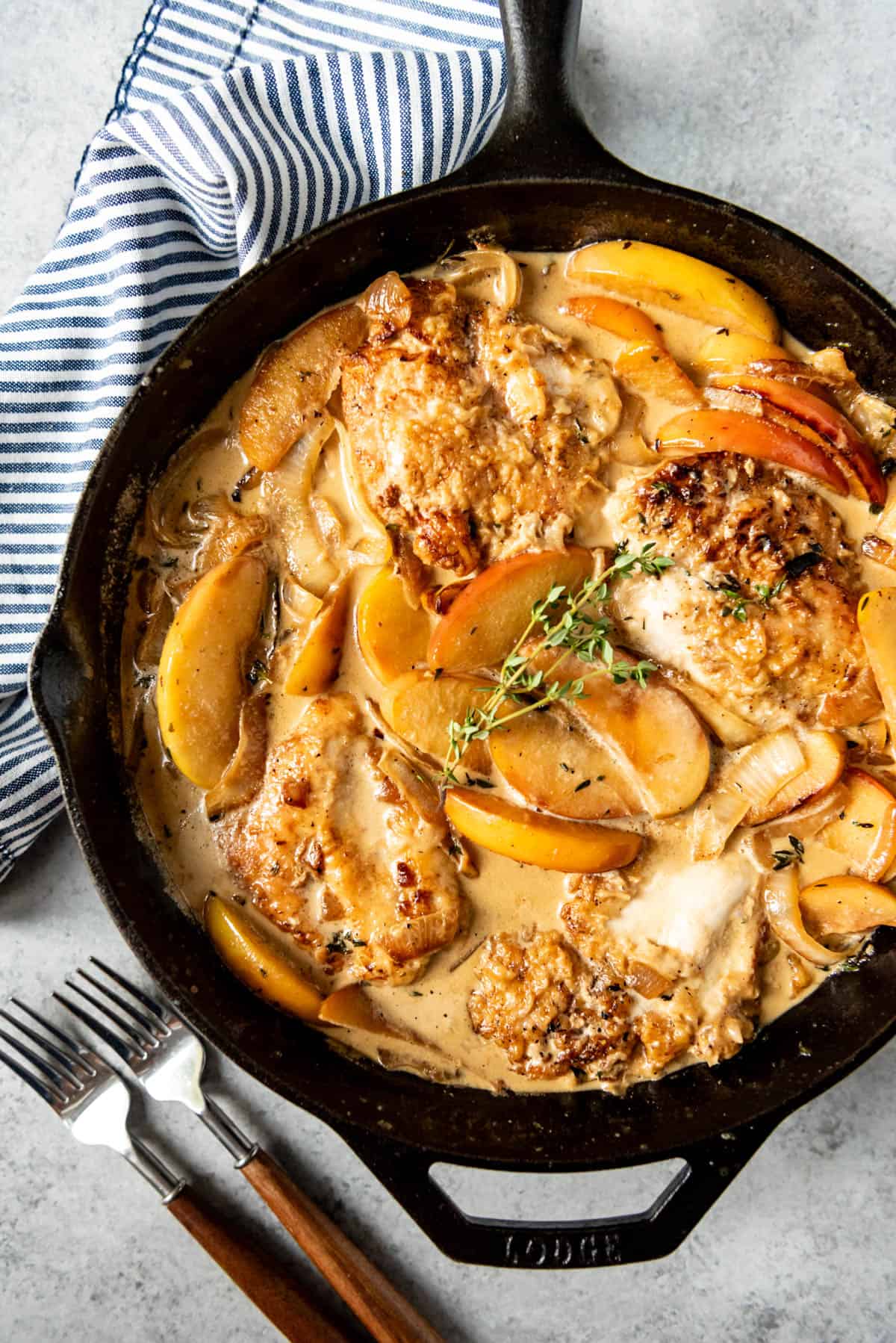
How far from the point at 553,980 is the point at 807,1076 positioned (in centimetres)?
61

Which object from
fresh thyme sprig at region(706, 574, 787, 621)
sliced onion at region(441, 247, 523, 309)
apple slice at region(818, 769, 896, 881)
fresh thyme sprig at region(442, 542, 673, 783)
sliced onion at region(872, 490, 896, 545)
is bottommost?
apple slice at region(818, 769, 896, 881)

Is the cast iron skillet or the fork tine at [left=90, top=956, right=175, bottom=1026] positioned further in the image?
the fork tine at [left=90, top=956, right=175, bottom=1026]

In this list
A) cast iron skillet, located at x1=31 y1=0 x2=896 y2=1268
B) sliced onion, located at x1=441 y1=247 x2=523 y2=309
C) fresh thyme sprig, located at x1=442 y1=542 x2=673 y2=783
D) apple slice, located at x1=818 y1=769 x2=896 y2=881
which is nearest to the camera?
fresh thyme sprig, located at x1=442 y1=542 x2=673 y2=783

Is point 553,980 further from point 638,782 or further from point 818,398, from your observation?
point 818,398

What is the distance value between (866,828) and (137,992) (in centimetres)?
182

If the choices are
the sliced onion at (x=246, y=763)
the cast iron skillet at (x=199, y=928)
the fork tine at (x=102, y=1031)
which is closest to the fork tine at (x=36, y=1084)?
the fork tine at (x=102, y=1031)

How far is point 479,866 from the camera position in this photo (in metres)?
2.39

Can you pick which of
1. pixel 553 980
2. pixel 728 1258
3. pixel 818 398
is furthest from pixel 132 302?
pixel 728 1258

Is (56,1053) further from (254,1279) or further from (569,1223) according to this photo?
(569,1223)

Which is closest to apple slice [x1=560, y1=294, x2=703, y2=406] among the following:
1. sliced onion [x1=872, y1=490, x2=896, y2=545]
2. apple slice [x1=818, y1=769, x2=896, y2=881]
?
sliced onion [x1=872, y1=490, x2=896, y2=545]

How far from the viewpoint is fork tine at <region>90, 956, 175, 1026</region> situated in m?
2.70

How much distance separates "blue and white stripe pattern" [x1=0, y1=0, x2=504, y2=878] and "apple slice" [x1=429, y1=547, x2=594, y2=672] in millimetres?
1023

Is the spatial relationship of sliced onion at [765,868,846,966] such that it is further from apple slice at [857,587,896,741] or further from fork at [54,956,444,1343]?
fork at [54,956,444,1343]

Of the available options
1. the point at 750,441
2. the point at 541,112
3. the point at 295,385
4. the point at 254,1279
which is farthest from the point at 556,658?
the point at 254,1279
